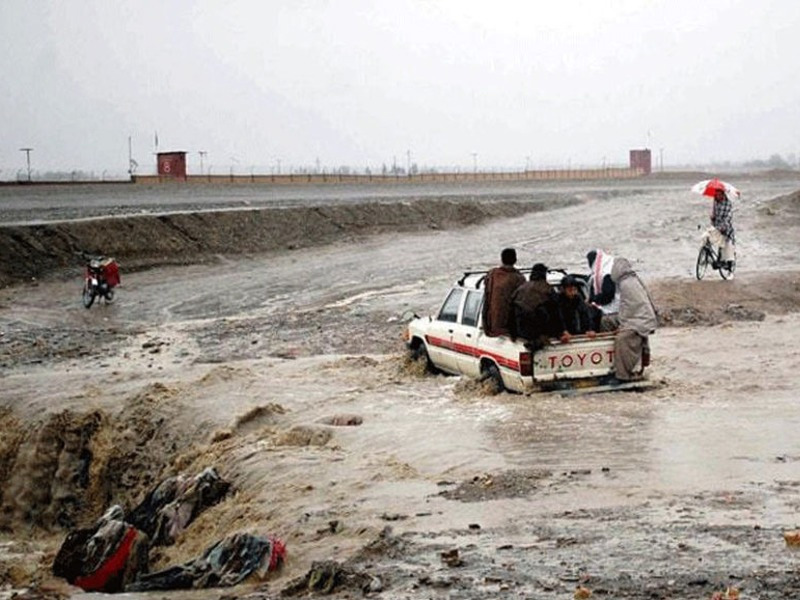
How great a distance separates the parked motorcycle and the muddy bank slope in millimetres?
3738

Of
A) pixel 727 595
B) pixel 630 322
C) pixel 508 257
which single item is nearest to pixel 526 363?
pixel 630 322

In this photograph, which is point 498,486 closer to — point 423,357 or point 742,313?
point 423,357

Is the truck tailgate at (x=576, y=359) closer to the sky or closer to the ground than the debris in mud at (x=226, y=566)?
closer to the sky

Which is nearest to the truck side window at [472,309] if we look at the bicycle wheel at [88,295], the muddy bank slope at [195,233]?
the bicycle wheel at [88,295]

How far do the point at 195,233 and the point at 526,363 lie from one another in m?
26.6

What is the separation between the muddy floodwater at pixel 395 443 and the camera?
349 inches

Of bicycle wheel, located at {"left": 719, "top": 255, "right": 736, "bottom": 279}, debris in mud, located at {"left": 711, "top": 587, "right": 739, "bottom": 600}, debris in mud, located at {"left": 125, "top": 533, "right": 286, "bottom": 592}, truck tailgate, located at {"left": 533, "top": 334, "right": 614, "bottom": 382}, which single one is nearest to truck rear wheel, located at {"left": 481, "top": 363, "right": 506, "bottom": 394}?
truck tailgate, located at {"left": 533, "top": 334, "right": 614, "bottom": 382}

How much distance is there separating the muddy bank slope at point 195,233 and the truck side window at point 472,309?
60.0 ft

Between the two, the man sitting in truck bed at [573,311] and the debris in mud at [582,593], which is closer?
the debris in mud at [582,593]

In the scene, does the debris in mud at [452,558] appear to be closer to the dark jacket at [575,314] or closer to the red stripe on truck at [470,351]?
the red stripe on truck at [470,351]

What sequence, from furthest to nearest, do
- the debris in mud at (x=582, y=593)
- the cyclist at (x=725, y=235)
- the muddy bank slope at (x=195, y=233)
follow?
the muddy bank slope at (x=195, y=233)
the cyclist at (x=725, y=235)
the debris in mud at (x=582, y=593)

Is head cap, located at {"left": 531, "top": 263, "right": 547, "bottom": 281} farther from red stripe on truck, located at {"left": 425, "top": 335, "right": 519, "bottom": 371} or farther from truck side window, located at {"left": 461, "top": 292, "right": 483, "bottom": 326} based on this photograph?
truck side window, located at {"left": 461, "top": 292, "right": 483, "bottom": 326}

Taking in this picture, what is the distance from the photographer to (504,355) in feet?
51.6

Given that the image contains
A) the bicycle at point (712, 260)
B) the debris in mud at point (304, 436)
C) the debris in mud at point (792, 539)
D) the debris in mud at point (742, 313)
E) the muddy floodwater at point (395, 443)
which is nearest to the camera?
the debris in mud at point (792, 539)
